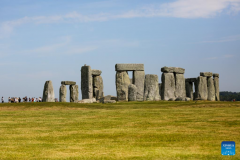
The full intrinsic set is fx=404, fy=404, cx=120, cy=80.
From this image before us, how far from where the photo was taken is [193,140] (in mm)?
13383

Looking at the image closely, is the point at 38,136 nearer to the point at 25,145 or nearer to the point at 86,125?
the point at 25,145

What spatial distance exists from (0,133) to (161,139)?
6.28 meters

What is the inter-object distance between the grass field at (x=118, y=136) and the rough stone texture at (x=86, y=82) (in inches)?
636

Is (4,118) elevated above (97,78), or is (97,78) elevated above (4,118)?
(97,78)

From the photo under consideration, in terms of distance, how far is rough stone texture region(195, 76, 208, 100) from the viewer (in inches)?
1676

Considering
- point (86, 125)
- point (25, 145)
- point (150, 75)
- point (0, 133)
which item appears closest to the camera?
point (25, 145)

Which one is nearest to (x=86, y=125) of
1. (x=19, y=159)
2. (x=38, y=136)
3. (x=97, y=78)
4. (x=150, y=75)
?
(x=38, y=136)

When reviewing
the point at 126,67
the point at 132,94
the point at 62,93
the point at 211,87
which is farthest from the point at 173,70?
the point at 62,93

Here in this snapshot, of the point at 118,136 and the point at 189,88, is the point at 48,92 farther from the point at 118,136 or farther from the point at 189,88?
the point at 118,136

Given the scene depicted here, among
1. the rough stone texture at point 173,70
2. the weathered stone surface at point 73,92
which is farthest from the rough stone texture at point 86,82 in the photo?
the rough stone texture at point 173,70

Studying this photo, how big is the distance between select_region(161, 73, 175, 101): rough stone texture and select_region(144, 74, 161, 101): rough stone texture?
242 cm

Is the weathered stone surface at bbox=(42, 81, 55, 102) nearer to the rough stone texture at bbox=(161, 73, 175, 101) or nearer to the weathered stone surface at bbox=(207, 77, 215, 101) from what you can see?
the rough stone texture at bbox=(161, 73, 175, 101)

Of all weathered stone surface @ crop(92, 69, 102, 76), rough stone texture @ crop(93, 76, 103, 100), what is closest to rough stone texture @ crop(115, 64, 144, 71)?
weathered stone surface @ crop(92, 69, 102, 76)

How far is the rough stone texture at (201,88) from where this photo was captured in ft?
140
